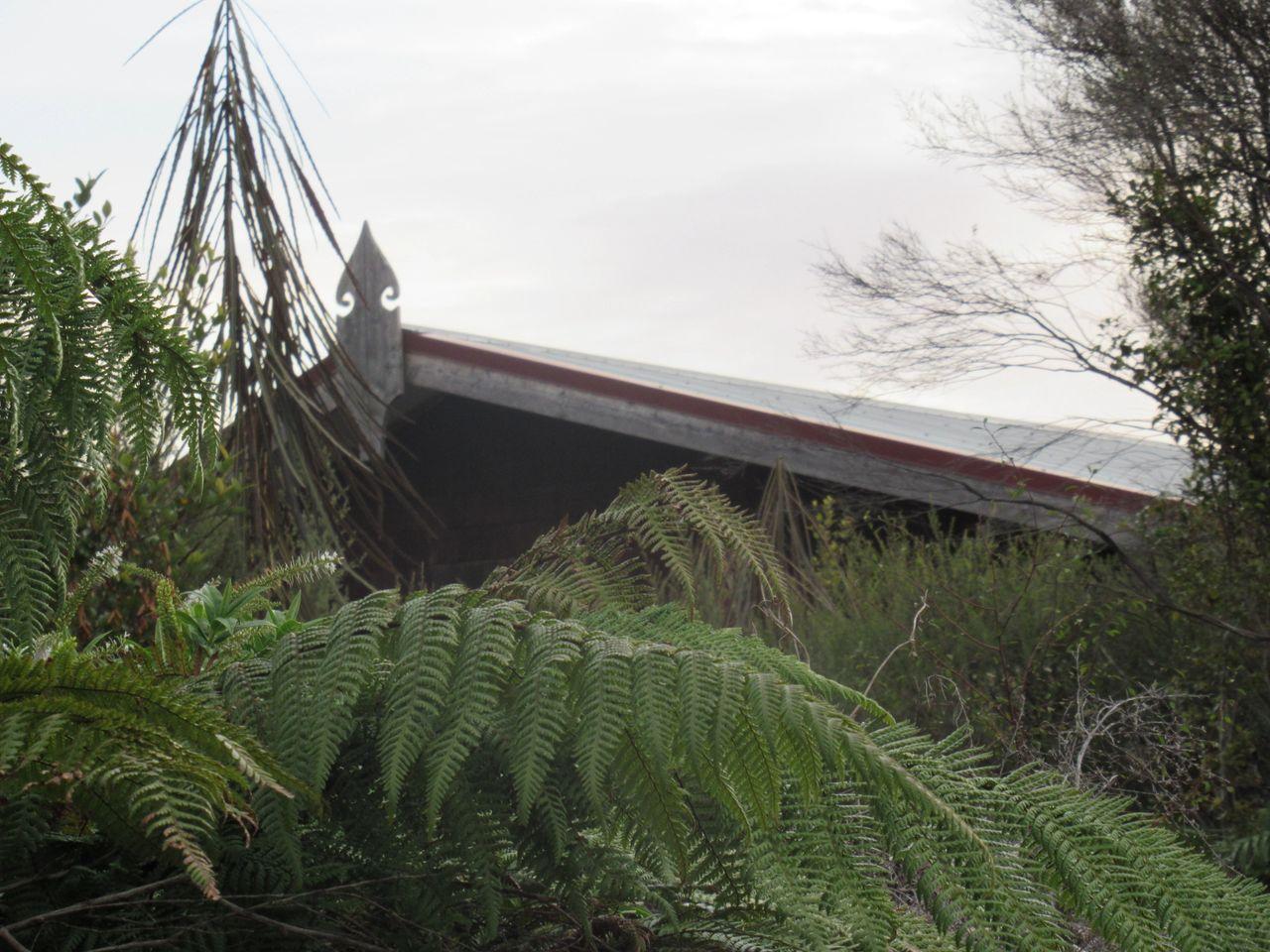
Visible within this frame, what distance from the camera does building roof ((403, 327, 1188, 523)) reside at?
6.81m

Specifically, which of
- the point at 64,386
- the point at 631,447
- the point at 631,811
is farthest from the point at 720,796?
the point at 631,447

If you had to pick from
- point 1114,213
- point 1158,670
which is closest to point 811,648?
point 1158,670

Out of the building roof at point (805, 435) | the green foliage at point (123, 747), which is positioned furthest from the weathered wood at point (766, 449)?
the green foliage at point (123, 747)

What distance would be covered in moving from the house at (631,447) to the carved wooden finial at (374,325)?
1cm

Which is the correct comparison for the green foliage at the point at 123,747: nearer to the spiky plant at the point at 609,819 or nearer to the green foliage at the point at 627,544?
the spiky plant at the point at 609,819

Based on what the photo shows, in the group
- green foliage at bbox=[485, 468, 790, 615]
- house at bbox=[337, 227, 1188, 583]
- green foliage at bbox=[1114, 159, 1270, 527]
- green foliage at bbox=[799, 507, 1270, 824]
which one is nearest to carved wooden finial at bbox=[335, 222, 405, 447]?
house at bbox=[337, 227, 1188, 583]

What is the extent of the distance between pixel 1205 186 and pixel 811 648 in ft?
10.5

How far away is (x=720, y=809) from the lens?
1455 millimetres

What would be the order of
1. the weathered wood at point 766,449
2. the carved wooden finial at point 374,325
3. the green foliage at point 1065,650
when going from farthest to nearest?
1. the carved wooden finial at point 374,325
2. the weathered wood at point 766,449
3. the green foliage at point 1065,650

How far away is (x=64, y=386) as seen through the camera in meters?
1.34

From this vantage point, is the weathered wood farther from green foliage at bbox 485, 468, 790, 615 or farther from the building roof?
green foliage at bbox 485, 468, 790, 615

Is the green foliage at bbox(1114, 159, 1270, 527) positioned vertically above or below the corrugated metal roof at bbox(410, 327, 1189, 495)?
above

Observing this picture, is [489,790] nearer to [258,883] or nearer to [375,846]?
[375,846]

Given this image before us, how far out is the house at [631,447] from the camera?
22.6 ft
